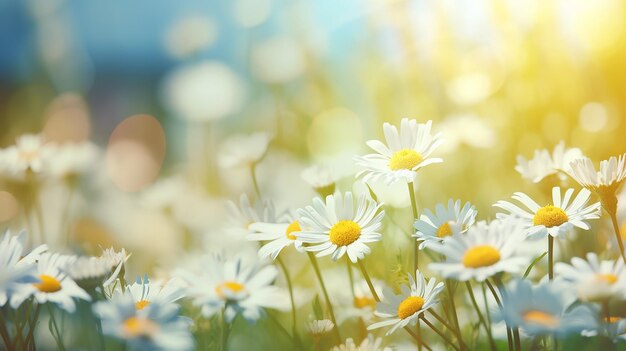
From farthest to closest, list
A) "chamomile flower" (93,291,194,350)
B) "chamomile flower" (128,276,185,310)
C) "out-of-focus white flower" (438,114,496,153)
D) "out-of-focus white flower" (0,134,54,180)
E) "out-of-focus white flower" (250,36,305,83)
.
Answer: "out-of-focus white flower" (250,36,305,83)
"out-of-focus white flower" (438,114,496,153)
"out-of-focus white flower" (0,134,54,180)
"chamomile flower" (128,276,185,310)
"chamomile flower" (93,291,194,350)

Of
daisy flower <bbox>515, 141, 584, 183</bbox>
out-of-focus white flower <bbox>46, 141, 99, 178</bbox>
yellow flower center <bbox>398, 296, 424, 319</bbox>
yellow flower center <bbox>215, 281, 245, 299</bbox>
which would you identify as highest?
out-of-focus white flower <bbox>46, 141, 99, 178</bbox>

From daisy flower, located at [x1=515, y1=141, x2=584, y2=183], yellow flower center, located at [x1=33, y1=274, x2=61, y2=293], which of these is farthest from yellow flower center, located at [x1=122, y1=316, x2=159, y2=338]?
daisy flower, located at [x1=515, y1=141, x2=584, y2=183]

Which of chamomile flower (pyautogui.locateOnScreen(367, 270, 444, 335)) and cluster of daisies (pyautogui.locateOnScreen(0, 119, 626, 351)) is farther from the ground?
cluster of daisies (pyautogui.locateOnScreen(0, 119, 626, 351))

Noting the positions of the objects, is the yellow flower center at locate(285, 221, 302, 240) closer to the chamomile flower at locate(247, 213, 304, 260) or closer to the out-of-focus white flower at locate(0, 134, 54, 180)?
the chamomile flower at locate(247, 213, 304, 260)

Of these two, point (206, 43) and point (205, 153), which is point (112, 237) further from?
point (206, 43)

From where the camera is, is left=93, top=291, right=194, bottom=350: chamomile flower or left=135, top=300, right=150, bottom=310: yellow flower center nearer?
left=93, top=291, right=194, bottom=350: chamomile flower

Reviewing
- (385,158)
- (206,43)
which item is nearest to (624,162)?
(385,158)
